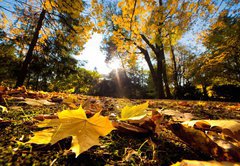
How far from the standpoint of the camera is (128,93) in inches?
933

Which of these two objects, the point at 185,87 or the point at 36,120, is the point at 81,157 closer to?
the point at 36,120

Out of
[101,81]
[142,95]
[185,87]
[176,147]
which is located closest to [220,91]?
[185,87]

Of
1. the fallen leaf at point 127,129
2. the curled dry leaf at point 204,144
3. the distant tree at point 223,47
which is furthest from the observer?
the distant tree at point 223,47

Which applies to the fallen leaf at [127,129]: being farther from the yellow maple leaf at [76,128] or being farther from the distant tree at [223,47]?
the distant tree at [223,47]

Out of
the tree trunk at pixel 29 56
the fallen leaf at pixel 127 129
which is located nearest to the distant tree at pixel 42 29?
the tree trunk at pixel 29 56

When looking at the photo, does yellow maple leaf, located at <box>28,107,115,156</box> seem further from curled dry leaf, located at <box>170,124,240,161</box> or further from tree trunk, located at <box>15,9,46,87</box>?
tree trunk, located at <box>15,9,46,87</box>

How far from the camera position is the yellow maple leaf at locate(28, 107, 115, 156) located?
0.45 m

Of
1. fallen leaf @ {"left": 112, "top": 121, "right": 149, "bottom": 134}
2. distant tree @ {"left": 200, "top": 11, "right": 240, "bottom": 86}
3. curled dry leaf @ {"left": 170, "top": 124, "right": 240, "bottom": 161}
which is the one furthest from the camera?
distant tree @ {"left": 200, "top": 11, "right": 240, "bottom": 86}

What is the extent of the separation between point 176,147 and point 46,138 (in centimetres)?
45

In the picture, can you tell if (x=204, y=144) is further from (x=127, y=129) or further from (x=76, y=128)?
(x=76, y=128)

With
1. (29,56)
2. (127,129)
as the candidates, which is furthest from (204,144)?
(29,56)

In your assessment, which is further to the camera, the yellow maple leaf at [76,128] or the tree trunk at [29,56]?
the tree trunk at [29,56]

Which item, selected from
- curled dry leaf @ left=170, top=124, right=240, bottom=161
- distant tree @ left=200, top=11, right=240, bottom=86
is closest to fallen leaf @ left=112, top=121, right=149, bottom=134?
curled dry leaf @ left=170, top=124, right=240, bottom=161

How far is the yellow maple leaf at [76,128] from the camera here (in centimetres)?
45
